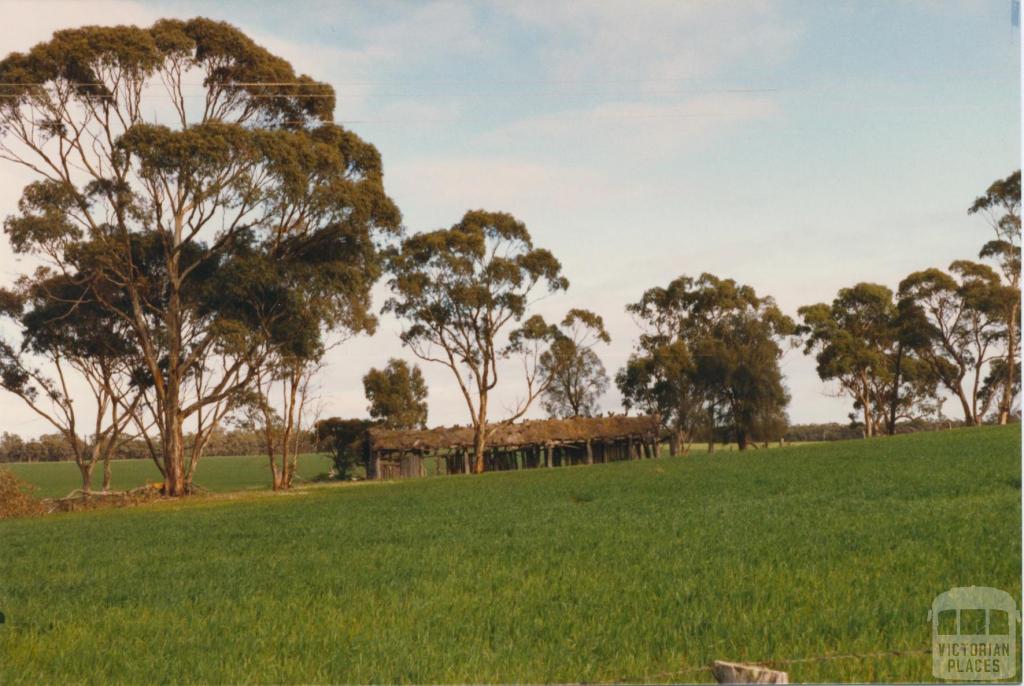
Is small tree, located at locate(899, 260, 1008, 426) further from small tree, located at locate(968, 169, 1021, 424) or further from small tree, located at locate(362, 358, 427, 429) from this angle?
small tree, located at locate(362, 358, 427, 429)

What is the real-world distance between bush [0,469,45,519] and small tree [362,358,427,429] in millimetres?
26953

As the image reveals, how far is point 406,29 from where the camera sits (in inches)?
342

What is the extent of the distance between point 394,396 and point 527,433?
825cm

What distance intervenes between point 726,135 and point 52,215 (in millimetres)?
25960

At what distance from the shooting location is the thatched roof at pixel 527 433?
51156mm

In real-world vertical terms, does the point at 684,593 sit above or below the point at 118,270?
below

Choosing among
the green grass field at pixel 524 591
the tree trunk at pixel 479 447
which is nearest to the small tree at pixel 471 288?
the tree trunk at pixel 479 447

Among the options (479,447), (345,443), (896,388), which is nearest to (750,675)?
(479,447)

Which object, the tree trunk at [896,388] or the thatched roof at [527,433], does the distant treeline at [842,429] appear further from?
the thatched roof at [527,433]

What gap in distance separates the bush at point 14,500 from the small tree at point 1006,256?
4053cm

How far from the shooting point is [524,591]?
25.6 ft

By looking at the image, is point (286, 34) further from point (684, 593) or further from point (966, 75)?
point (966, 75)

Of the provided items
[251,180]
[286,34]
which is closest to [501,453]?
[251,180]

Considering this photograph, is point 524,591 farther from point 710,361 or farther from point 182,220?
point 710,361
